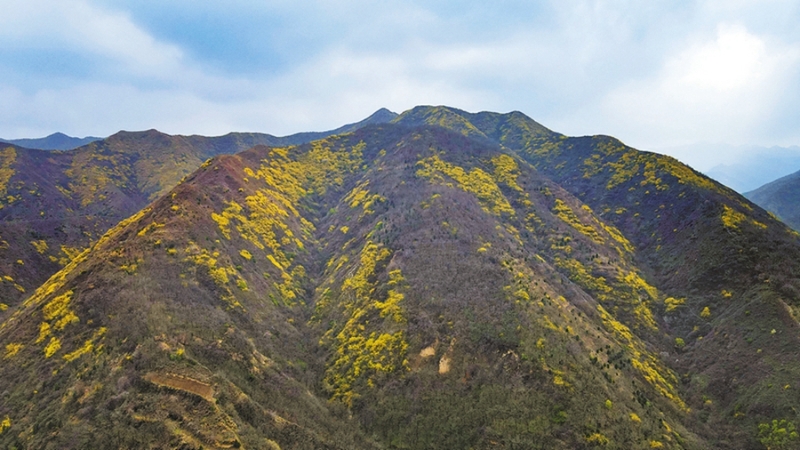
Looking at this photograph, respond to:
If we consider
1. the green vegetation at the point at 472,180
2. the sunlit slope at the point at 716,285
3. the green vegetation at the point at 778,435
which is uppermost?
the green vegetation at the point at 472,180

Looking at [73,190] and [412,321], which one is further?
[73,190]

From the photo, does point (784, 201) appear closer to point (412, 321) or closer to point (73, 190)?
point (412, 321)

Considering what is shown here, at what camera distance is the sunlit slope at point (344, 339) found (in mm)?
25312

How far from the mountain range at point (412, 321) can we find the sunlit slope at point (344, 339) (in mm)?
204

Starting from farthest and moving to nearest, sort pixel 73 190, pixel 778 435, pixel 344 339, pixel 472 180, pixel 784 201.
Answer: pixel 784 201, pixel 73 190, pixel 472 180, pixel 344 339, pixel 778 435

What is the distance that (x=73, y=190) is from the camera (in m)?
112

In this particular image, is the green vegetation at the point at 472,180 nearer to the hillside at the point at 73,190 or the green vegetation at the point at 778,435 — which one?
the green vegetation at the point at 778,435

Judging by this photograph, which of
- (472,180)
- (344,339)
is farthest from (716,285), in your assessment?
(344,339)

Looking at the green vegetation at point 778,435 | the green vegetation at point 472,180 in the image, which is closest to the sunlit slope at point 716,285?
the green vegetation at point 778,435

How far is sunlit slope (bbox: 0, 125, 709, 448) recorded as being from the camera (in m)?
25.3

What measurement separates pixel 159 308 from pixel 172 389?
33.4 feet

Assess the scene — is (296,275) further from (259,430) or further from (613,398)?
(613,398)

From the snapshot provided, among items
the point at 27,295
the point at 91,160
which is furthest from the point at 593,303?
the point at 91,160

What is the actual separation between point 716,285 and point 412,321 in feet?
124
